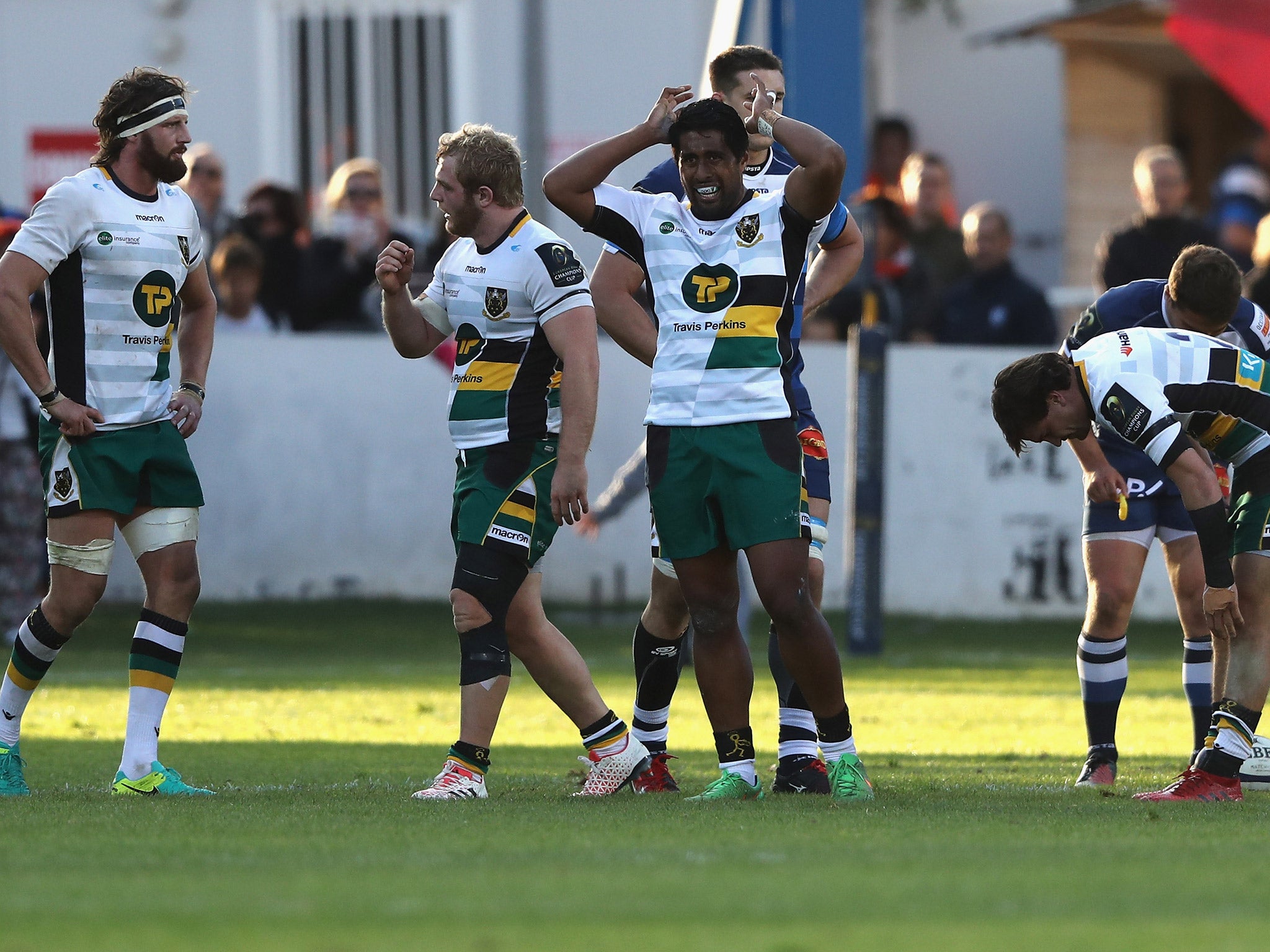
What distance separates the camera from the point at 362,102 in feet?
70.8

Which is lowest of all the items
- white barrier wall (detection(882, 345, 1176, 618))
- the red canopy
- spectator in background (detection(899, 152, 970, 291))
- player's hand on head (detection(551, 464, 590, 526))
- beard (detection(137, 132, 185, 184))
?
white barrier wall (detection(882, 345, 1176, 618))

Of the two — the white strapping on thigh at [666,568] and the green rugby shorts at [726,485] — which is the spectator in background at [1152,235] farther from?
the green rugby shorts at [726,485]

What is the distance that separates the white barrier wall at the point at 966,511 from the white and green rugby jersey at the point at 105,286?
9283 mm

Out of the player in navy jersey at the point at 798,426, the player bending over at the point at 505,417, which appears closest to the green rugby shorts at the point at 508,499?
the player bending over at the point at 505,417

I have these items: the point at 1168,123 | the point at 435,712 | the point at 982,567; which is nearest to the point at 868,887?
the point at 435,712

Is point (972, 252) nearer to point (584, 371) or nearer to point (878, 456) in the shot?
point (878, 456)

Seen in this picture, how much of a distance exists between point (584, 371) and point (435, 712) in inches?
166

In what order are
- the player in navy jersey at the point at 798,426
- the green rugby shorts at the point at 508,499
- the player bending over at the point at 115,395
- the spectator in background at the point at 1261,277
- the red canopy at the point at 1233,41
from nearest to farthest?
the green rugby shorts at the point at 508,499, the player bending over at the point at 115,395, the player in navy jersey at the point at 798,426, the spectator in background at the point at 1261,277, the red canopy at the point at 1233,41

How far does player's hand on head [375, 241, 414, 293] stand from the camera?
736 cm

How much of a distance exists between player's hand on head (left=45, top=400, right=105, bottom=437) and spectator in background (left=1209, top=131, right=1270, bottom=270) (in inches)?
428

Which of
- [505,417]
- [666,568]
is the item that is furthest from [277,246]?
[505,417]

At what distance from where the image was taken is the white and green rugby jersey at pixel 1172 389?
716 cm

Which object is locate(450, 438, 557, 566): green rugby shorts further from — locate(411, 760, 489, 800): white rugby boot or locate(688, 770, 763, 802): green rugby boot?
locate(688, 770, 763, 802): green rugby boot

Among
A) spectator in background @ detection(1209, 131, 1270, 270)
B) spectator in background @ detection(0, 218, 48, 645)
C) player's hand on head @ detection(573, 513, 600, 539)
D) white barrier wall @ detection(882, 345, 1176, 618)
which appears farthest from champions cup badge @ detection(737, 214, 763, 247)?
spectator in background @ detection(1209, 131, 1270, 270)
